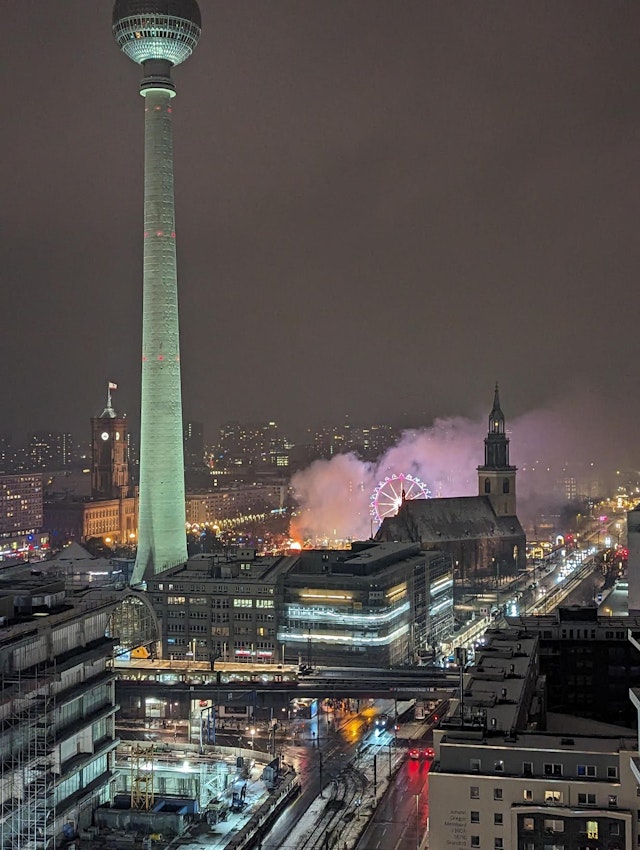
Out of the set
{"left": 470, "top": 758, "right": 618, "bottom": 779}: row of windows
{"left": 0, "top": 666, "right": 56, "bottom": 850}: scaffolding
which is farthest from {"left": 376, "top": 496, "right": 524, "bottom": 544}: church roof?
{"left": 470, "top": 758, "right": 618, "bottom": 779}: row of windows

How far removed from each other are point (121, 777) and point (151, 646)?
880 inches

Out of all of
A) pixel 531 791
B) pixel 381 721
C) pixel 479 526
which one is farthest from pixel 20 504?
pixel 531 791

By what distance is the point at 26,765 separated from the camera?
30.7 m

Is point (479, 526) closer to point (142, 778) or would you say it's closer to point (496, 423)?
point (496, 423)

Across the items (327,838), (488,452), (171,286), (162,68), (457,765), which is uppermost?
(162,68)

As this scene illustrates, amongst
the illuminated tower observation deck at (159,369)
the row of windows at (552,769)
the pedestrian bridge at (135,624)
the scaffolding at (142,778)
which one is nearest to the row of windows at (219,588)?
the pedestrian bridge at (135,624)

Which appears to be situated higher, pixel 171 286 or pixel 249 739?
pixel 171 286

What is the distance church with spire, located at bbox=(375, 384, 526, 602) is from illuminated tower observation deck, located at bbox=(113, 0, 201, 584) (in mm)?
19391

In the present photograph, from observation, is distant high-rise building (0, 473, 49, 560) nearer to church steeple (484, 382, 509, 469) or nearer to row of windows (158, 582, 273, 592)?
Result: church steeple (484, 382, 509, 469)

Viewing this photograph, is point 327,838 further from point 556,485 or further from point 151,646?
point 556,485

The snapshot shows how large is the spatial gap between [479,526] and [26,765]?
6153cm

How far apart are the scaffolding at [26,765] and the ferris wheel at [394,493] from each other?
206 ft

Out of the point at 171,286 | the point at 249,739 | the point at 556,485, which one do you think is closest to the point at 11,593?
the point at 249,739

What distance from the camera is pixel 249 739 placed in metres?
46.1
